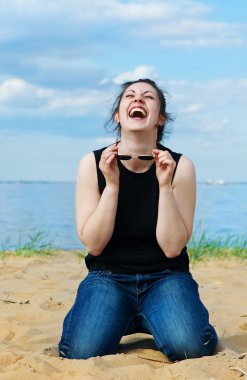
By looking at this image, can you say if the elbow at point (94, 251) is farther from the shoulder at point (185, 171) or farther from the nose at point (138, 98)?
the nose at point (138, 98)

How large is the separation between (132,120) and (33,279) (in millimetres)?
2715

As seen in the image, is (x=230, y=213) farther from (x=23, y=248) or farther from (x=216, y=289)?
(x=216, y=289)

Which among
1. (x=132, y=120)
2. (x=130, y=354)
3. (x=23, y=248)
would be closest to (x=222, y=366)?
(x=130, y=354)

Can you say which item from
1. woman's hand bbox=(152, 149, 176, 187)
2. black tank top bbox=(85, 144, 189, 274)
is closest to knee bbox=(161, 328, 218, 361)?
black tank top bbox=(85, 144, 189, 274)

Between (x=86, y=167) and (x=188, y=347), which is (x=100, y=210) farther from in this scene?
(x=188, y=347)

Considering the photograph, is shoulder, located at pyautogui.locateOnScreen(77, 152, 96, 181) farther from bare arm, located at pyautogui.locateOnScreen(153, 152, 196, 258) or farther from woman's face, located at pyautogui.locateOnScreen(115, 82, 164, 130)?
bare arm, located at pyautogui.locateOnScreen(153, 152, 196, 258)

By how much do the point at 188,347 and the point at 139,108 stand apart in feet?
4.29

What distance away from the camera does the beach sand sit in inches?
119

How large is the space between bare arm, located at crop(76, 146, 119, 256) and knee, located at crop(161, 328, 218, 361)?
24.9 inches

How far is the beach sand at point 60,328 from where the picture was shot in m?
3.03

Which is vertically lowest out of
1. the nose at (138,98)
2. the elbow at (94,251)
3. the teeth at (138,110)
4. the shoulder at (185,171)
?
the elbow at (94,251)

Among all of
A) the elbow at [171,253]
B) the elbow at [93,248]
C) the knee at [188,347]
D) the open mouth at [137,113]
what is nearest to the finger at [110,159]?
the open mouth at [137,113]

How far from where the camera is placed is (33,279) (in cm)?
588

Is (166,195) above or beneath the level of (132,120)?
beneath
